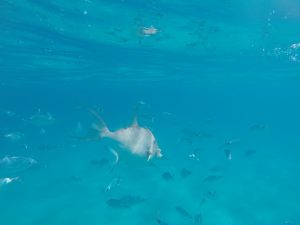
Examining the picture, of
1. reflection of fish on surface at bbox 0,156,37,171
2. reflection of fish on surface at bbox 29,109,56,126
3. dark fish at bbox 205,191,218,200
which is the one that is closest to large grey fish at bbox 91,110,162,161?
dark fish at bbox 205,191,218,200

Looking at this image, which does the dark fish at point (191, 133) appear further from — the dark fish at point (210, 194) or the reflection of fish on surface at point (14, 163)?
the reflection of fish on surface at point (14, 163)

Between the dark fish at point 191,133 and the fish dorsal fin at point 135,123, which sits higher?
the fish dorsal fin at point 135,123

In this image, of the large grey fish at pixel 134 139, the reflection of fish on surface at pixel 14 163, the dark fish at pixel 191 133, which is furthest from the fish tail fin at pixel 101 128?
the dark fish at pixel 191 133

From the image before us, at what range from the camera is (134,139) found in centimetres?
653

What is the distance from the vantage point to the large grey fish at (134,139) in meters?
6.51

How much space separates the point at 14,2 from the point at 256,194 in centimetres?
1437

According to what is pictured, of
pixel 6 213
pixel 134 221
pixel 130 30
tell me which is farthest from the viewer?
pixel 130 30

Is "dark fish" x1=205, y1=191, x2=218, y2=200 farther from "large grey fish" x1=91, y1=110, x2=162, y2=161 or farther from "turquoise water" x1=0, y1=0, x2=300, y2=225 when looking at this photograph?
"large grey fish" x1=91, y1=110, x2=162, y2=161

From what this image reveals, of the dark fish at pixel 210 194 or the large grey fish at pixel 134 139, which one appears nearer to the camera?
the large grey fish at pixel 134 139

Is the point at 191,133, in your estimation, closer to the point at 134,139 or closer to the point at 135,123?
the point at 135,123

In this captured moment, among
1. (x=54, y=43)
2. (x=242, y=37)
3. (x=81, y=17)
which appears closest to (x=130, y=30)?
(x=81, y=17)

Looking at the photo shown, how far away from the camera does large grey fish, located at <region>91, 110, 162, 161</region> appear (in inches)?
256

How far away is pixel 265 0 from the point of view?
16734 millimetres

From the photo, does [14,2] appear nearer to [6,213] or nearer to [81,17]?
[81,17]
